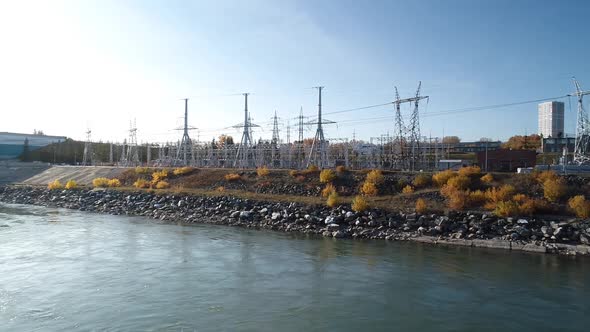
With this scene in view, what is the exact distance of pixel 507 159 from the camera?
45.6 metres

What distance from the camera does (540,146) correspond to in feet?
290

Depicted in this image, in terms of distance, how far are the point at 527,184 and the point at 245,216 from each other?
18.0m

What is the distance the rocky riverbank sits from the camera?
71.6ft

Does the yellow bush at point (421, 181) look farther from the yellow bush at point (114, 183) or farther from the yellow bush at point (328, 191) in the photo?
the yellow bush at point (114, 183)

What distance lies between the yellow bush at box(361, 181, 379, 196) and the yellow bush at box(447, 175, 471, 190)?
16.2ft

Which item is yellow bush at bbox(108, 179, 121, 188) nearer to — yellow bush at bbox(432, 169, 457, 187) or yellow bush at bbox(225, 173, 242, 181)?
yellow bush at bbox(225, 173, 242, 181)

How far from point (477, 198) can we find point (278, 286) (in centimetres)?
1633

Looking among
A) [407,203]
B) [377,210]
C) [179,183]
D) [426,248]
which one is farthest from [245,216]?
[179,183]

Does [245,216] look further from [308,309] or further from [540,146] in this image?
[540,146]

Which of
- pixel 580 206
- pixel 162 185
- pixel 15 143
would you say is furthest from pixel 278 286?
pixel 15 143

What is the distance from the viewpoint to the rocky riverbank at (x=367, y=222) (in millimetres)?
21828

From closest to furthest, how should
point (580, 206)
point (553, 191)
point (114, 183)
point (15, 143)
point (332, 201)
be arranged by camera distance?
point (580, 206) → point (553, 191) → point (332, 201) → point (114, 183) → point (15, 143)

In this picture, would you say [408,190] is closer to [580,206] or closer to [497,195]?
[497,195]

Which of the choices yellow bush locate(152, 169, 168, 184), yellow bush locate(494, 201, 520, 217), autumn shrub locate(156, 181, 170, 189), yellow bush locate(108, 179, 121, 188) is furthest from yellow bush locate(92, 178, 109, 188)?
yellow bush locate(494, 201, 520, 217)
